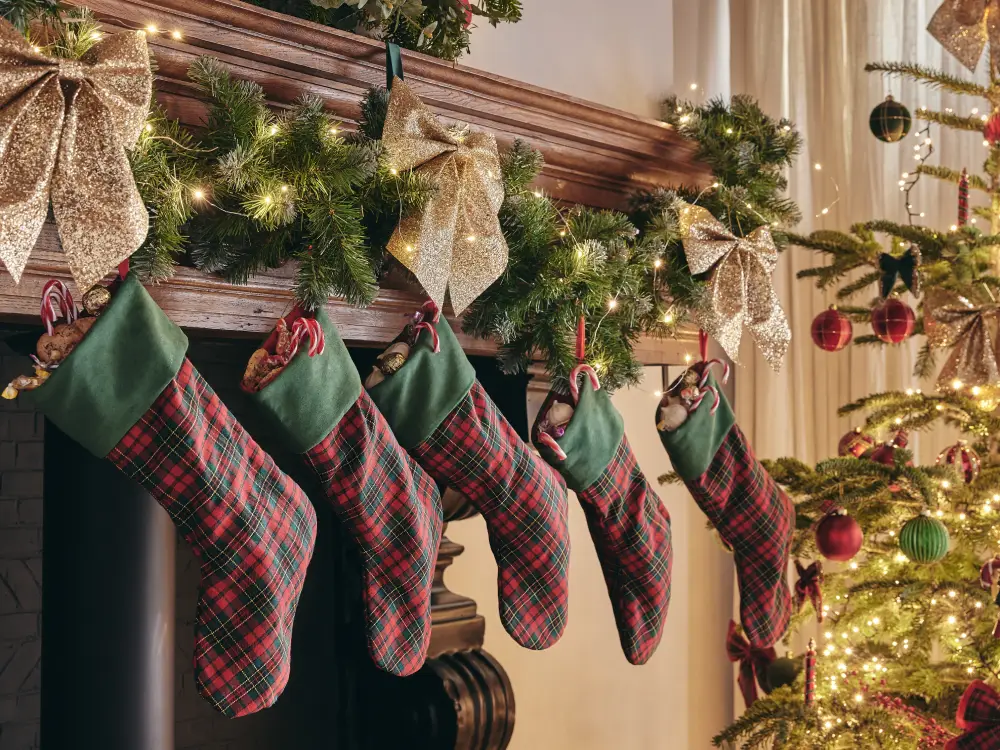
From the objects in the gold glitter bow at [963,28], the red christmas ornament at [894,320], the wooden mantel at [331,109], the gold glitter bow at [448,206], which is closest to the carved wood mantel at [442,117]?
the wooden mantel at [331,109]

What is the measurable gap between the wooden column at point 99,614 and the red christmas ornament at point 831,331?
123cm

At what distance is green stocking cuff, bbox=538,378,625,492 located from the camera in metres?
1.45

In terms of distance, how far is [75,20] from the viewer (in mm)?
1040

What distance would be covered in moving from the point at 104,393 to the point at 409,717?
0.87 m

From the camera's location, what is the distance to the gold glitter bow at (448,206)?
1.24 m

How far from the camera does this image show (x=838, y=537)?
1.65 metres

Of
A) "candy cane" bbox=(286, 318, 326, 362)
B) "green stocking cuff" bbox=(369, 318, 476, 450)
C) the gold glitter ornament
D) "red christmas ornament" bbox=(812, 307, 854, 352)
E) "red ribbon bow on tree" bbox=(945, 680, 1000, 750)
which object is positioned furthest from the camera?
"red christmas ornament" bbox=(812, 307, 854, 352)

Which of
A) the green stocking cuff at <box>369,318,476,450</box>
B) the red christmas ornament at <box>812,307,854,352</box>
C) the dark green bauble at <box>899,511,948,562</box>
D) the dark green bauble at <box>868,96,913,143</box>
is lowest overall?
the dark green bauble at <box>899,511,948,562</box>

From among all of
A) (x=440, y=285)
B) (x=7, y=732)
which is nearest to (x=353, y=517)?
(x=440, y=285)

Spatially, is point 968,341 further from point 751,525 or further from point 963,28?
point 963,28

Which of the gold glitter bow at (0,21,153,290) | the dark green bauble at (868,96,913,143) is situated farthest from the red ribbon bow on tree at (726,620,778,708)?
the gold glitter bow at (0,21,153,290)

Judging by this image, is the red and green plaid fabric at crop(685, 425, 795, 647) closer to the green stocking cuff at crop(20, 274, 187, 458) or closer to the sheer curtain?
the sheer curtain

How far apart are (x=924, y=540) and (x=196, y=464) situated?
116cm

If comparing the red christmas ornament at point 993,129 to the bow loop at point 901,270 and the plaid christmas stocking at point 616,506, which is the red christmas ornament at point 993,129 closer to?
the bow loop at point 901,270
